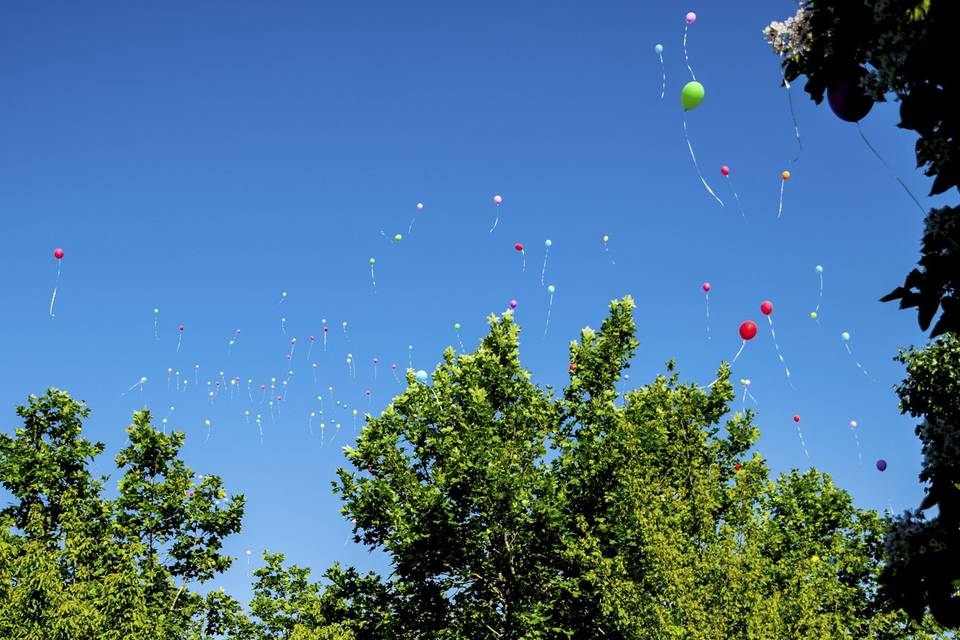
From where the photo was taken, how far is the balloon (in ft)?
16.8

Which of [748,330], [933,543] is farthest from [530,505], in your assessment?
[933,543]

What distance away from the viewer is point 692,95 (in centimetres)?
1783

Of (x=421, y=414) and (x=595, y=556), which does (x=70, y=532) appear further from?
(x=595, y=556)

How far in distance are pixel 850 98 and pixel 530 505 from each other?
2134 cm

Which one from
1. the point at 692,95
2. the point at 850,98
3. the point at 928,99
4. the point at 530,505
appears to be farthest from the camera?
the point at 530,505

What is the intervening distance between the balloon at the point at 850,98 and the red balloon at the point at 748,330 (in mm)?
18940

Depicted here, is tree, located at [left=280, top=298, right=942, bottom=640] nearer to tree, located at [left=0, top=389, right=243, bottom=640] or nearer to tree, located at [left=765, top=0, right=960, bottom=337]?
tree, located at [left=0, top=389, right=243, bottom=640]

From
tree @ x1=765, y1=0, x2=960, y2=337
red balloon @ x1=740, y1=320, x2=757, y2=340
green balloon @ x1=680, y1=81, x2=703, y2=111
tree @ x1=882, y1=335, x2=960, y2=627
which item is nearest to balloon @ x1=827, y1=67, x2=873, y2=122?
tree @ x1=765, y1=0, x2=960, y2=337

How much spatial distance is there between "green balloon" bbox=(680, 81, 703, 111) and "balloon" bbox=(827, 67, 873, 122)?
42.4 ft

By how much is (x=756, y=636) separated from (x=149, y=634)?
18822mm

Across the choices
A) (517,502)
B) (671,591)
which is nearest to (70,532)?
(517,502)

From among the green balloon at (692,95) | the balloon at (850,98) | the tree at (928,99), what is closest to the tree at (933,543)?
the tree at (928,99)

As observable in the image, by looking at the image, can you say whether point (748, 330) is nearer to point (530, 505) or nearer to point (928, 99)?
point (530, 505)

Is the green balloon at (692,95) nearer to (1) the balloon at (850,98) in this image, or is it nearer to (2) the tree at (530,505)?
(2) the tree at (530,505)
